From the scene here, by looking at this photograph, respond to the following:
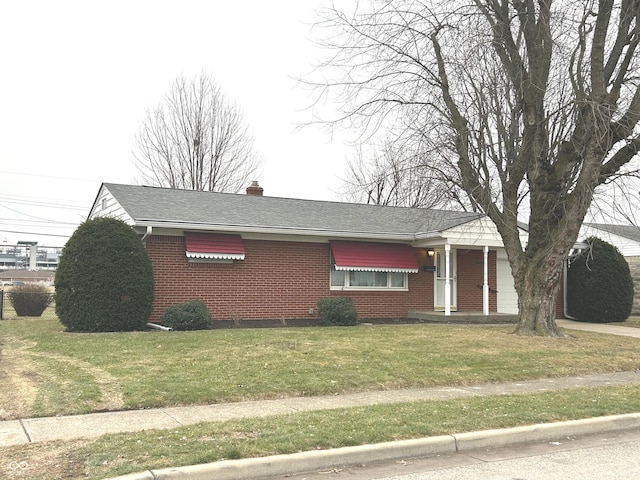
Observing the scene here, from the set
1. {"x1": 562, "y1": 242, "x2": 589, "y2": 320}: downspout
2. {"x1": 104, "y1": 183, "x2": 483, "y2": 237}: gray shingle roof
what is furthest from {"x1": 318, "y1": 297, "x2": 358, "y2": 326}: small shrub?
{"x1": 562, "y1": 242, "x2": 589, "y2": 320}: downspout

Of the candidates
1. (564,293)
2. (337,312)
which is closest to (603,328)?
(564,293)

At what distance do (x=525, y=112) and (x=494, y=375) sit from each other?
716 cm

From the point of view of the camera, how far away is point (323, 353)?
1138cm

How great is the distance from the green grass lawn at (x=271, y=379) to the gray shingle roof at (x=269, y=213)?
3.68 metres

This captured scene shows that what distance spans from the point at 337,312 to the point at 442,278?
5.31 m

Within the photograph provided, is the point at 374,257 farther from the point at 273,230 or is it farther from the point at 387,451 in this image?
the point at 387,451

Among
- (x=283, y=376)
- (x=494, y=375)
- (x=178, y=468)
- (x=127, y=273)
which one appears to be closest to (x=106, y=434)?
(x=178, y=468)

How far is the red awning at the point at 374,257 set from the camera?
18.5 meters

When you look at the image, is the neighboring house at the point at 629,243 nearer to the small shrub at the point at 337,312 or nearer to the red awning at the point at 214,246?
the small shrub at the point at 337,312

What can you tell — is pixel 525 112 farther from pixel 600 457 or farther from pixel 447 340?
pixel 600 457

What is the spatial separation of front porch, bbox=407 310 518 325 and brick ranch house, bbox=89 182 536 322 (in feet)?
0.44

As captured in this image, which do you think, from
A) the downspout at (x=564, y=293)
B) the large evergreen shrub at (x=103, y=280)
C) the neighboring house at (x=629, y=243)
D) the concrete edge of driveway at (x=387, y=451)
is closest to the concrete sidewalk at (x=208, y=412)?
the concrete edge of driveway at (x=387, y=451)

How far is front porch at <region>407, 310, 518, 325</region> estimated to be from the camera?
62.1 ft

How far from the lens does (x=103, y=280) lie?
1412 centimetres
